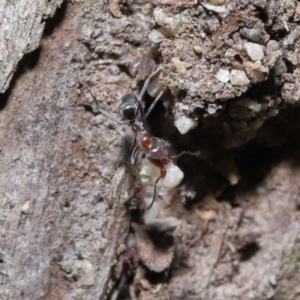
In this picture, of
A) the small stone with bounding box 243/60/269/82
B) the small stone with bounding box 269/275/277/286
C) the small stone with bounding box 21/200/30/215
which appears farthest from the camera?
the small stone with bounding box 269/275/277/286

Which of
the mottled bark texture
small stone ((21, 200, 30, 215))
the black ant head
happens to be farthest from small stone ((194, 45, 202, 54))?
small stone ((21, 200, 30, 215))

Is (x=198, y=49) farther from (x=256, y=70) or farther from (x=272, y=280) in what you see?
(x=272, y=280)

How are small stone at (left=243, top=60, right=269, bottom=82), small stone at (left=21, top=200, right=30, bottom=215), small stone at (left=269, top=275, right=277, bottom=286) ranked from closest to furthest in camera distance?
small stone at (left=243, top=60, right=269, bottom=82) → small stone at (left=21, top=200, right=30, bottom=215) → small stone at (left=269, top=275, right=277, bottom=286)

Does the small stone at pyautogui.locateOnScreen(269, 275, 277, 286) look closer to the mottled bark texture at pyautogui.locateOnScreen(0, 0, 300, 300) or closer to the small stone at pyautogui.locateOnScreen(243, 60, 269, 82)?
the mottled bark texture at pyautogui.locateOnScreen(0, 0, 300, 300)

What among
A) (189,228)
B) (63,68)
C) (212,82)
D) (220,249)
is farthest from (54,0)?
(220,249)

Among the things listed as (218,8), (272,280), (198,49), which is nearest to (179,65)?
(198,49)

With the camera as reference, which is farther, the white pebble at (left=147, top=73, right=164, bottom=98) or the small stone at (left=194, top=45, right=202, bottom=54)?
the white pebble at (left=147, top=73, right=164, bottom=98)

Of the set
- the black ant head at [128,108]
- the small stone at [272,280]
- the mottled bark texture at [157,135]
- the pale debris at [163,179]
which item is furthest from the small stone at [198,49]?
the small stone at [272,280]
